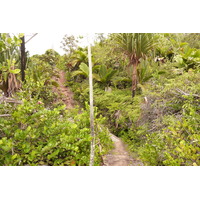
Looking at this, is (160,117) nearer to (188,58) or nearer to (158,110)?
(158,110)

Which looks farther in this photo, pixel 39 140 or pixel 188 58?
pixel 188 58

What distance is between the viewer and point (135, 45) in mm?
Result: 2396

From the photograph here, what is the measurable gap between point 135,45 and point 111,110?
3.26ft

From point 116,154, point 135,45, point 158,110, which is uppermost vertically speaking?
point 135,45

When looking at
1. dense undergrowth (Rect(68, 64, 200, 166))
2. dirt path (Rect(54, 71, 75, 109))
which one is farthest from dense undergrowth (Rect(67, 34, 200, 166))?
dirt path (Rect(54, 71, 75, 109))

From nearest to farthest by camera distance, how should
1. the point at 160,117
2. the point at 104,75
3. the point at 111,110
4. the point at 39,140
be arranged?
the point at 39,140, the point at 160,117, the point at 111,110, the point at 104,75

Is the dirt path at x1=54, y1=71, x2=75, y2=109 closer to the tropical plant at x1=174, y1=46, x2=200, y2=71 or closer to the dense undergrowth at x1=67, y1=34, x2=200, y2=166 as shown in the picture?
the dense undergrowth at x1=67, y1=34, x2=200, y2=166

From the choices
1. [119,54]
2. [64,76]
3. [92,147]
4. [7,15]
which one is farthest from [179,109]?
[64,76]

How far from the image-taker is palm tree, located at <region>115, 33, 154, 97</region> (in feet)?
7.69

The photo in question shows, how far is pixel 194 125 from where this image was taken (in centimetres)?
138

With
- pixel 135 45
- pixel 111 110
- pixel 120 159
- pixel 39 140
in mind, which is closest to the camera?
pixel 39 140

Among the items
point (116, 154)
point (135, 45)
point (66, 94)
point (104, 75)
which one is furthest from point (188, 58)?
point (66, 94)

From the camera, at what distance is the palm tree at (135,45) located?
7.69ft

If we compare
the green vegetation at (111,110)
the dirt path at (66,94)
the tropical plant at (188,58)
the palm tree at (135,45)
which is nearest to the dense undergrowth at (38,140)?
the green vegetation at (111,110)
